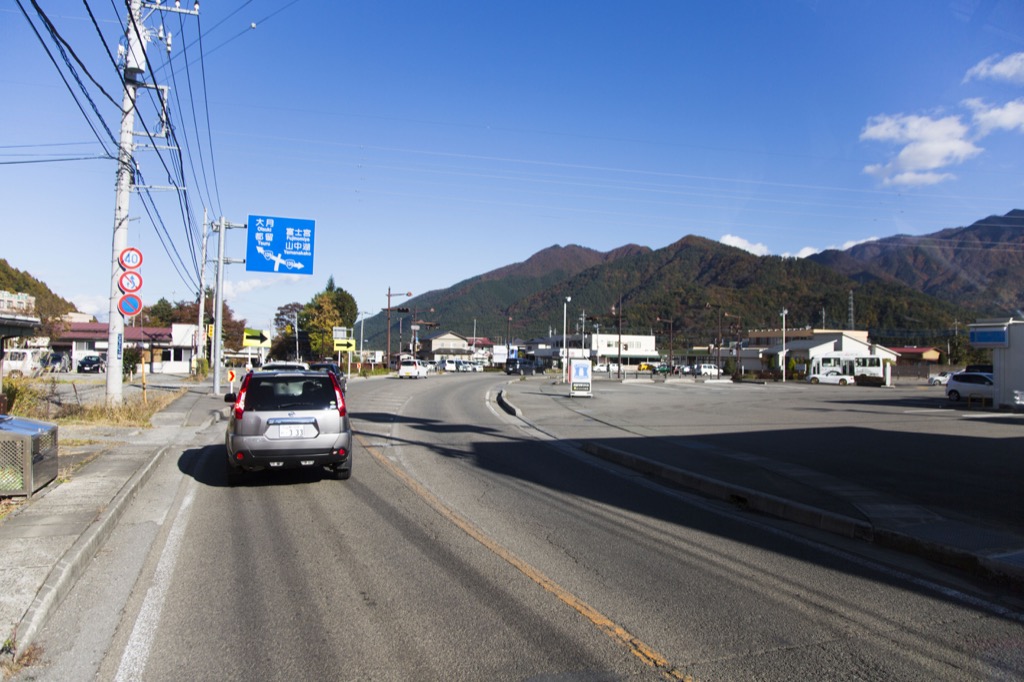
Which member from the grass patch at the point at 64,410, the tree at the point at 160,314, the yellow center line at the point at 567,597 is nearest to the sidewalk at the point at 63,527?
the grass patch at the point at 64,410

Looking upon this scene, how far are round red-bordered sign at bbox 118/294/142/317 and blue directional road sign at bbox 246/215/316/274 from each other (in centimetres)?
844

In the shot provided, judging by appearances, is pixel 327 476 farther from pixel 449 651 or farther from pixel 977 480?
pixel 977 480

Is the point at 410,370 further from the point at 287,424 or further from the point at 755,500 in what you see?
the point at 755,500

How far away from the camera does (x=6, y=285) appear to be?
8681cm

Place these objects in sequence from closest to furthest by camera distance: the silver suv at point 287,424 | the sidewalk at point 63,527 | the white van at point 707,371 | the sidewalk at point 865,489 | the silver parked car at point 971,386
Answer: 1. the sidewalk at point 63,527
2. the sidewalk at point 865,489
3. the silver suv at point 287,424
4. the silver parked car at point 971,386
5. the white van at point 707,371

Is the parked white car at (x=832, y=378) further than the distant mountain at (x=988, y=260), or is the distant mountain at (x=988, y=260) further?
the parked white car at (x=832, y=378)

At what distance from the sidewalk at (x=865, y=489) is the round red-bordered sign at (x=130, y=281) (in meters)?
11.8

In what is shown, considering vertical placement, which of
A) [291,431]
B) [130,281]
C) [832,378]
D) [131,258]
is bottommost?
[832,378]

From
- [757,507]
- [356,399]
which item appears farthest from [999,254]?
[757,507]

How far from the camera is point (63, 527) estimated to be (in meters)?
7.40

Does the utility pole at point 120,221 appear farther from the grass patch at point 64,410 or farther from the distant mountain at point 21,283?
the distant mountain at point 21,283

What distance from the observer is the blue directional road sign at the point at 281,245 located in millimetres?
28094

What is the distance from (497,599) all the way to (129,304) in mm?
17556

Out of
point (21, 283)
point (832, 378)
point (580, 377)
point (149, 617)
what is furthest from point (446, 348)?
point (149, 617)
